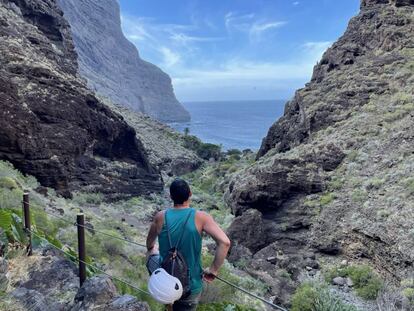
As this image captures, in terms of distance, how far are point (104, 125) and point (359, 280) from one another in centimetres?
1758

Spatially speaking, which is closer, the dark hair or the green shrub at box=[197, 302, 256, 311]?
the dark hair

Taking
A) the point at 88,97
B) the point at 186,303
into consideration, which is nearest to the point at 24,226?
the point at 186,303

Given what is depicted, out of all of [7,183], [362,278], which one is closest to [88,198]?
[7,183]

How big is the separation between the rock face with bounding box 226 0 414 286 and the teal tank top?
11.5 metres

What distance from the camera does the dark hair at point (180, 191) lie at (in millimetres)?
3873

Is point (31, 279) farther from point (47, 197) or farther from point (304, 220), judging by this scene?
point (304, 220)

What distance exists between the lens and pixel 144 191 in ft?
94.1

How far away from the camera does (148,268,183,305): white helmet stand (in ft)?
11.7

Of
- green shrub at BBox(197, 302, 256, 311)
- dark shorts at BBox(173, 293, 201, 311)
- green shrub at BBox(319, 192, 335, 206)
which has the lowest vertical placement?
green shrub at BBox(319, 192, 335, 206)

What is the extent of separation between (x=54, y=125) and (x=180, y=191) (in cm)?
1944

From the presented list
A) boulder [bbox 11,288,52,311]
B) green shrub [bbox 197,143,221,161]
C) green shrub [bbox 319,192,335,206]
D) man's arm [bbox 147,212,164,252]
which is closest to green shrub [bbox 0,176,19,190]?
boulder [bbox 11,288,52,311]

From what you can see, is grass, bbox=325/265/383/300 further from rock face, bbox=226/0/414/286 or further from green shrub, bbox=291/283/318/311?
green shrub, bbox=291/283/318/311

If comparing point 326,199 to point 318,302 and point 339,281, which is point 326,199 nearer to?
point 339,281

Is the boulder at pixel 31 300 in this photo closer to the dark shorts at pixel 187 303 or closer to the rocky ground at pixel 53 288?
the rocky ground at pixel 53 288
